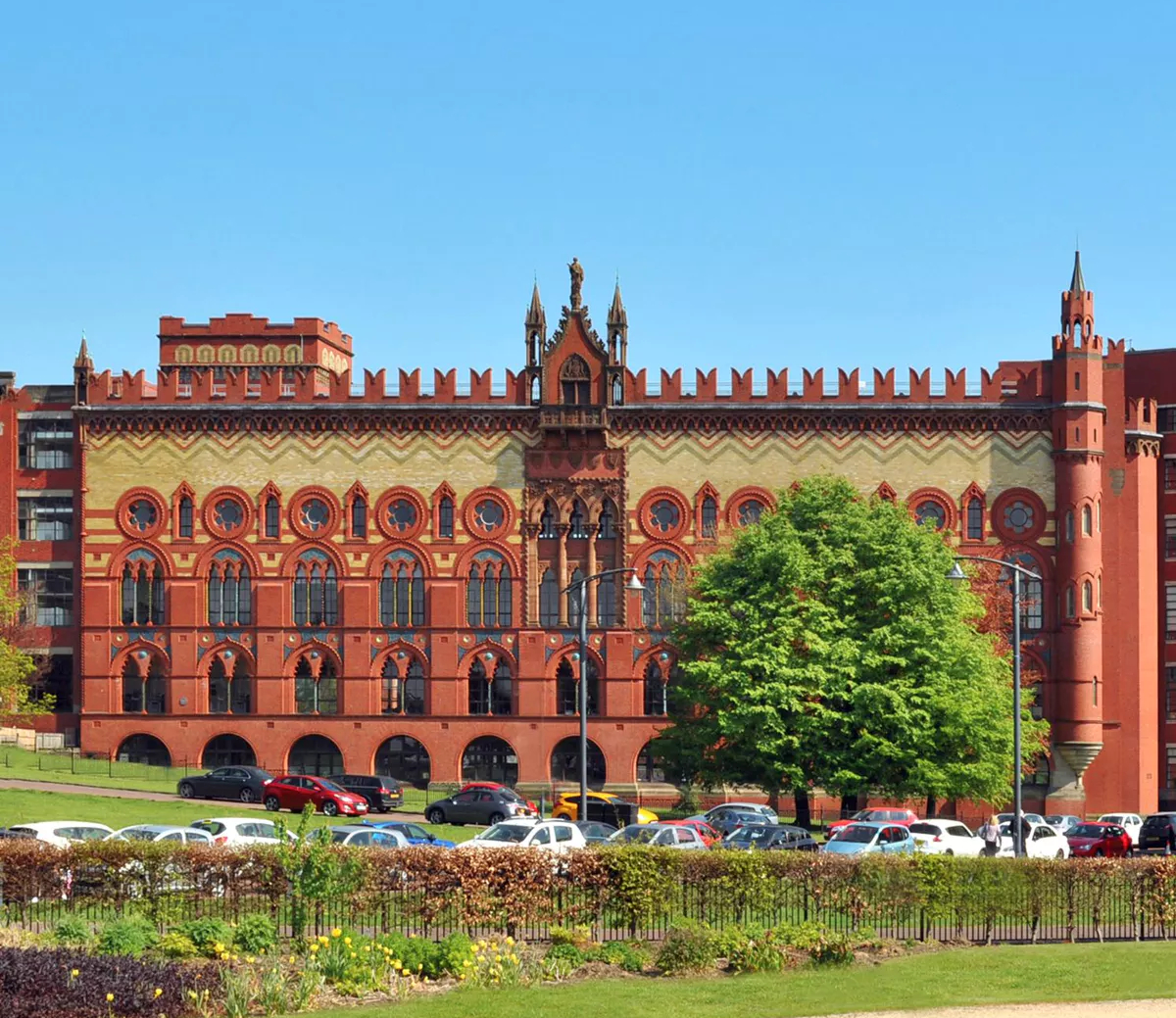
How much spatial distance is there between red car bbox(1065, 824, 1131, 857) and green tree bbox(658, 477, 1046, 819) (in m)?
6.09

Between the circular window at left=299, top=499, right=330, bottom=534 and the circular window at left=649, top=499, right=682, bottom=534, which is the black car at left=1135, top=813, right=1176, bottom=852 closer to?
the circular window at left=649, top=499, right=682, bottom=534

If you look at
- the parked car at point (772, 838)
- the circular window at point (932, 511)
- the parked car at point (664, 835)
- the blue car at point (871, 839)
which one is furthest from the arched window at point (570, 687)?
the blue car at point (871, 839)

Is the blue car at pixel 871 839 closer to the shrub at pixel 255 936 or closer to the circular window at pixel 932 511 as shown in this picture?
the shrub at pixel 255 936

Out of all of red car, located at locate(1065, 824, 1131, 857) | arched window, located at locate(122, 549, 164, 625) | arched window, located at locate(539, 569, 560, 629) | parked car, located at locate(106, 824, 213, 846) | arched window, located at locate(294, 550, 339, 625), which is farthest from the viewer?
arched window, located at locate(122, 549, 164, 625)

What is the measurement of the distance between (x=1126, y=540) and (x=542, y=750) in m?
25.0

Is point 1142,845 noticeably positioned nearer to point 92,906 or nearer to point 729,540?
point 729,540

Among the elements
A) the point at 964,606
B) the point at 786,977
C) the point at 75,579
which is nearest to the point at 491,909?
the point at 786,977

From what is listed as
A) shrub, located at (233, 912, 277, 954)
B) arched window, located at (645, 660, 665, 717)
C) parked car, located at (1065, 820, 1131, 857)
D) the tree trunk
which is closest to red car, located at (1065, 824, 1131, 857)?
parked car, located at (1065, 820, 1131, 857)

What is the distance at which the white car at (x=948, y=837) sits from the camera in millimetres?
59562

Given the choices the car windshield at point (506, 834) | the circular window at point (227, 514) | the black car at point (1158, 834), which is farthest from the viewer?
the circular window at point (227, 514)

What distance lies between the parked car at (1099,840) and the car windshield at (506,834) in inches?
700

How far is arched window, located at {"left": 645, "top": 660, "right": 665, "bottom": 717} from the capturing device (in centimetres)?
8975

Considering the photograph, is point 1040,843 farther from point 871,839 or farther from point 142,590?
point 142,590

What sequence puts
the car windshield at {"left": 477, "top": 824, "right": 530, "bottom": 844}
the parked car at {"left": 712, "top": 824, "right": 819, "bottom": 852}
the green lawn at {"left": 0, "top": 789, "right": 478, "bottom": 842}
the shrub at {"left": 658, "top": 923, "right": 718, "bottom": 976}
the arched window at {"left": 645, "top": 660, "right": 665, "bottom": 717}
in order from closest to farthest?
1. the shrub at {"left": 658, "top": 923, "right": 718, "bottom": 976}
2. the car windshield at {"left": 477, "top": 824, "right": 530, "bottom": 844}
3. the parked car at {"left": 712, "top": 824, "right": 819, "bottom": 852}
4. the green lawn at {"left": 0, "top": 789, "right": 478, "bottom": 842}
5. the arched window at {"left": 645, "top": 660, "right": 665, "bottom": 717}
